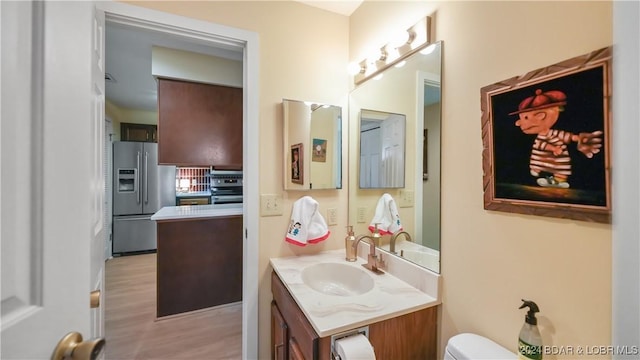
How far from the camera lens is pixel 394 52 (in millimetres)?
1385

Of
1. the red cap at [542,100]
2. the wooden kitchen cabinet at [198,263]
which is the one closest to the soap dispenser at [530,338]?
the red cap at [542,100]

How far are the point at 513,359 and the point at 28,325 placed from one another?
1.23m

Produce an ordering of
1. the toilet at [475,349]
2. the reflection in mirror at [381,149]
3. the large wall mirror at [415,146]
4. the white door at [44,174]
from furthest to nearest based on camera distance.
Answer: the reflection in mirror at [381,149]
the large wall mirror at [415,146]
the toilet at [475,349]
the white door at [44,174]

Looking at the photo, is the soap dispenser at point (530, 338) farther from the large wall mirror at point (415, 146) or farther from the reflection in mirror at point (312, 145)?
the reflection in mirror at point (312, 145)

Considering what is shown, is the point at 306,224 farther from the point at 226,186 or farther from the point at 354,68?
the point at 226,186

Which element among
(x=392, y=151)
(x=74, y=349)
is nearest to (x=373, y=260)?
(x=392, y=151)

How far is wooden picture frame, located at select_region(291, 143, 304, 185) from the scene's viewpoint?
5.54 feet

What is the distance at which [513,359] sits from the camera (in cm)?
82

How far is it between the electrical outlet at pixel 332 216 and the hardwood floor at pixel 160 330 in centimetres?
126

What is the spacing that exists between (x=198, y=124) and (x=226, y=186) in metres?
1.96

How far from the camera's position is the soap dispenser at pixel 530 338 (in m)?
0.76

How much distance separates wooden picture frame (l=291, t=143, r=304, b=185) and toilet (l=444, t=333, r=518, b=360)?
1.14 m

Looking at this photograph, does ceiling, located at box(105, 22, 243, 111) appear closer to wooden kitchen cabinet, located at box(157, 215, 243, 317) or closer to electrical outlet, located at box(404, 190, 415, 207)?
electrical outlet, located at box(404, 190, 415, 207)

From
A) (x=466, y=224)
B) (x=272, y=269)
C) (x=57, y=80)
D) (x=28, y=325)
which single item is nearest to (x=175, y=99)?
(x=272, y=269)
